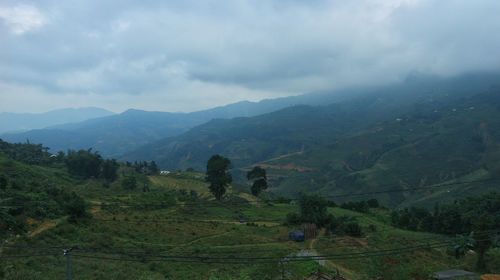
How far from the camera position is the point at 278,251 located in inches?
1902

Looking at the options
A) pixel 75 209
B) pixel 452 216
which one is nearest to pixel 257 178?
pixel 452 216

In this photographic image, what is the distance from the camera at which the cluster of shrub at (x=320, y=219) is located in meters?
60.8

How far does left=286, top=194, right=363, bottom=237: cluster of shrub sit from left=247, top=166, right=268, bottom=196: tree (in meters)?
21.0

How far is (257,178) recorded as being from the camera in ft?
295

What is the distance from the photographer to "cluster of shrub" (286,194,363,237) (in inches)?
2395

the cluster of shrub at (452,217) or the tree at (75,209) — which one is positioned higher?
the tree at (75,209)

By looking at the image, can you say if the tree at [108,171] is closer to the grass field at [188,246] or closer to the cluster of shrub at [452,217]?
the grass field at [188,246]

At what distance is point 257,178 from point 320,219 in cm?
2729

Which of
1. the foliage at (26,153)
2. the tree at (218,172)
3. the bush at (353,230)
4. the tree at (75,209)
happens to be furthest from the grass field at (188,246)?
the foliage at (26,153)

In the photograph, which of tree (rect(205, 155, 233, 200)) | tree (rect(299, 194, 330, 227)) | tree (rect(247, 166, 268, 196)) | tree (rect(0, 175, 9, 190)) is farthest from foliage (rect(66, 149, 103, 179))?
tree (rect(299, 194, 330, 227))

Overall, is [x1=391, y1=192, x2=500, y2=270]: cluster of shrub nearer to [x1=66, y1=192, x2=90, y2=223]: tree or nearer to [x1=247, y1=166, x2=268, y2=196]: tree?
[x1=247, y1=166, x2=268, y2=196]: tree

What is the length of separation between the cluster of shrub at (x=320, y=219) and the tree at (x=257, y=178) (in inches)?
827

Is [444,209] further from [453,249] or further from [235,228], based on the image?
[235,228]

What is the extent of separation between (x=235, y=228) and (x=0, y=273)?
1319 inches
